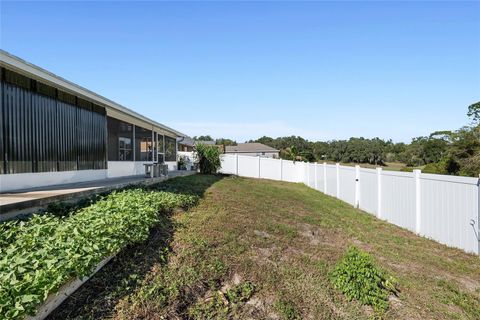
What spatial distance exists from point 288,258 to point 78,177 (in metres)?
6.78

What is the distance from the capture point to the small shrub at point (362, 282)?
365 centimetres

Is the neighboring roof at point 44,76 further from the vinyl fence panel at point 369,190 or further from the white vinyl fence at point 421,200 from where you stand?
the vinyl fence panel at point 369,190

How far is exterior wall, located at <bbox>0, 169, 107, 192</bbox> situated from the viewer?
21.0ft

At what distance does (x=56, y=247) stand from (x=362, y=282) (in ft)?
10.4

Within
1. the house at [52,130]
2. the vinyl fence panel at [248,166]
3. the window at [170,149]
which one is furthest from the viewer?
the vinyl fence panel at [248,166]

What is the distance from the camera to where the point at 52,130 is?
Answer: 7.82m

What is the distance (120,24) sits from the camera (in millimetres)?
10977

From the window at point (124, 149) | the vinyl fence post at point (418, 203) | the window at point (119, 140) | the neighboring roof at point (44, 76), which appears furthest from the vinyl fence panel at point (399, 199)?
the window at point (124, 149)

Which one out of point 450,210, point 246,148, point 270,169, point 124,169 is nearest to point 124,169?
point 124,169

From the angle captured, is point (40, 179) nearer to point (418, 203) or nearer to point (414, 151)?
point (418, 203)

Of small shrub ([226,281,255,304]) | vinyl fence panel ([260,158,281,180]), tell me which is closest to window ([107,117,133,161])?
small shrub ([226,281,255,304])

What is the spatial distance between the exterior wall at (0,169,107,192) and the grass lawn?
3.30 metres

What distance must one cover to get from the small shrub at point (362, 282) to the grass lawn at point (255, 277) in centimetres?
9

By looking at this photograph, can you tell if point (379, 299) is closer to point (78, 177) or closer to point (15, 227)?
point (15, 227)
